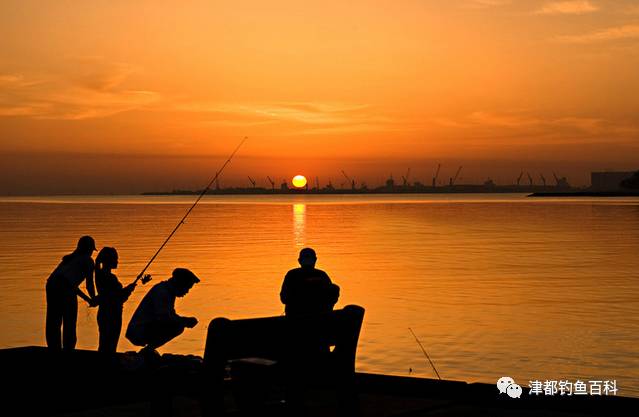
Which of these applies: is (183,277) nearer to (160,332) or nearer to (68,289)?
(160,332)

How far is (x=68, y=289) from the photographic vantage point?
12609 millimetres

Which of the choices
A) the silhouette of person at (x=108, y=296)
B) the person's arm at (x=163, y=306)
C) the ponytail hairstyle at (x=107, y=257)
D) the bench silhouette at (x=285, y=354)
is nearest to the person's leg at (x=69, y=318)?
the silhouette of person at (x=108, y=296)

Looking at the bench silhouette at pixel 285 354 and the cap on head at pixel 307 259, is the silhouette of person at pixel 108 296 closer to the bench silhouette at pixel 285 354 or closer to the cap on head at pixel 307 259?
the cap on head at pixel 307 259

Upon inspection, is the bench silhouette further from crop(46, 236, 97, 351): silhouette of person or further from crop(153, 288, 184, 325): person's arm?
crop(46, 236, 97, 351): silhouette of person

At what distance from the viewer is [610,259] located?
4356 cm

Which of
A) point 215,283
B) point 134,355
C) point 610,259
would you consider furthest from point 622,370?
point 610,259

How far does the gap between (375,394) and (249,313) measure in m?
16.0

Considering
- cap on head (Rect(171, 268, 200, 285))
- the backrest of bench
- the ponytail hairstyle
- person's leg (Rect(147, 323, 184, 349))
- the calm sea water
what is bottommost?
the calm sea water

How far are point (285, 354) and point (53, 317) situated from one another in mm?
6154

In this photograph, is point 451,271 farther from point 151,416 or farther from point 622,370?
point 151,416

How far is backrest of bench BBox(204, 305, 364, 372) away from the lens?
7246 mm

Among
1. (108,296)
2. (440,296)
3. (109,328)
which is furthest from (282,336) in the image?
(440,296)

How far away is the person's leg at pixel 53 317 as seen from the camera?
12664 mm

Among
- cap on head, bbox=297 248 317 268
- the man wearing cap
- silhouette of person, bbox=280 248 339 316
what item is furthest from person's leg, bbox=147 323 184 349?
cap on head, bbox=297 248 317 268
